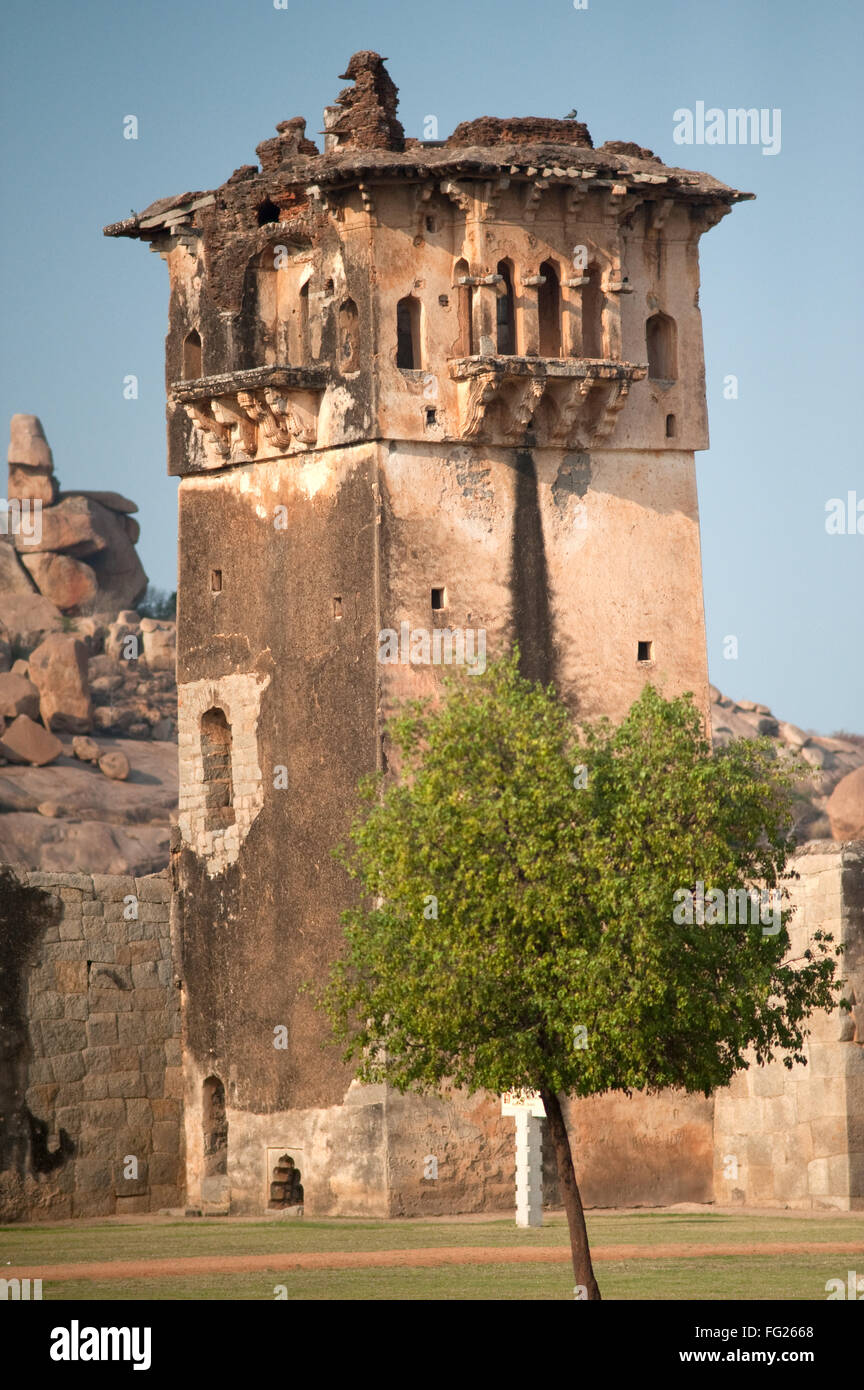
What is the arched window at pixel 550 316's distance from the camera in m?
28.3

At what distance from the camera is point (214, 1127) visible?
28.5 m

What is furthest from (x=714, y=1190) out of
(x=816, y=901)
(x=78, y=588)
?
(x=78, y=588)

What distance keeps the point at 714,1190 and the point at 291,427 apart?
9.55 metres

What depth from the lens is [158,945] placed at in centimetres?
2873

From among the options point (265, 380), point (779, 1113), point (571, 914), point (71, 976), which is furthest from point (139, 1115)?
point (571, 914)

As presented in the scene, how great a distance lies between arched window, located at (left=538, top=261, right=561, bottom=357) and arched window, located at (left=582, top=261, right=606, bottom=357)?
1.04 feet

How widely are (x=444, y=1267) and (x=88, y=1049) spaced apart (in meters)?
7.43

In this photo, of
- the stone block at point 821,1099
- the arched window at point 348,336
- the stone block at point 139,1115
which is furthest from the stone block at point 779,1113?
the arched window at point 348,336

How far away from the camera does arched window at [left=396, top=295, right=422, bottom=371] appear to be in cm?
2780

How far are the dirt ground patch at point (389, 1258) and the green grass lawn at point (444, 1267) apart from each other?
0.26m

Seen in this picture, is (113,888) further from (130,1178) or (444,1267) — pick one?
(444,1267)

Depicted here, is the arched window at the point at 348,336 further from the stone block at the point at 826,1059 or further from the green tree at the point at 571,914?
the stone block at the point at 826,1059

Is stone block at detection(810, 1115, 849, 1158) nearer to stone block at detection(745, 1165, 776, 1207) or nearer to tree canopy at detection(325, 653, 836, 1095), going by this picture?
stone block at detection(745, 1165, 776, 1207)
